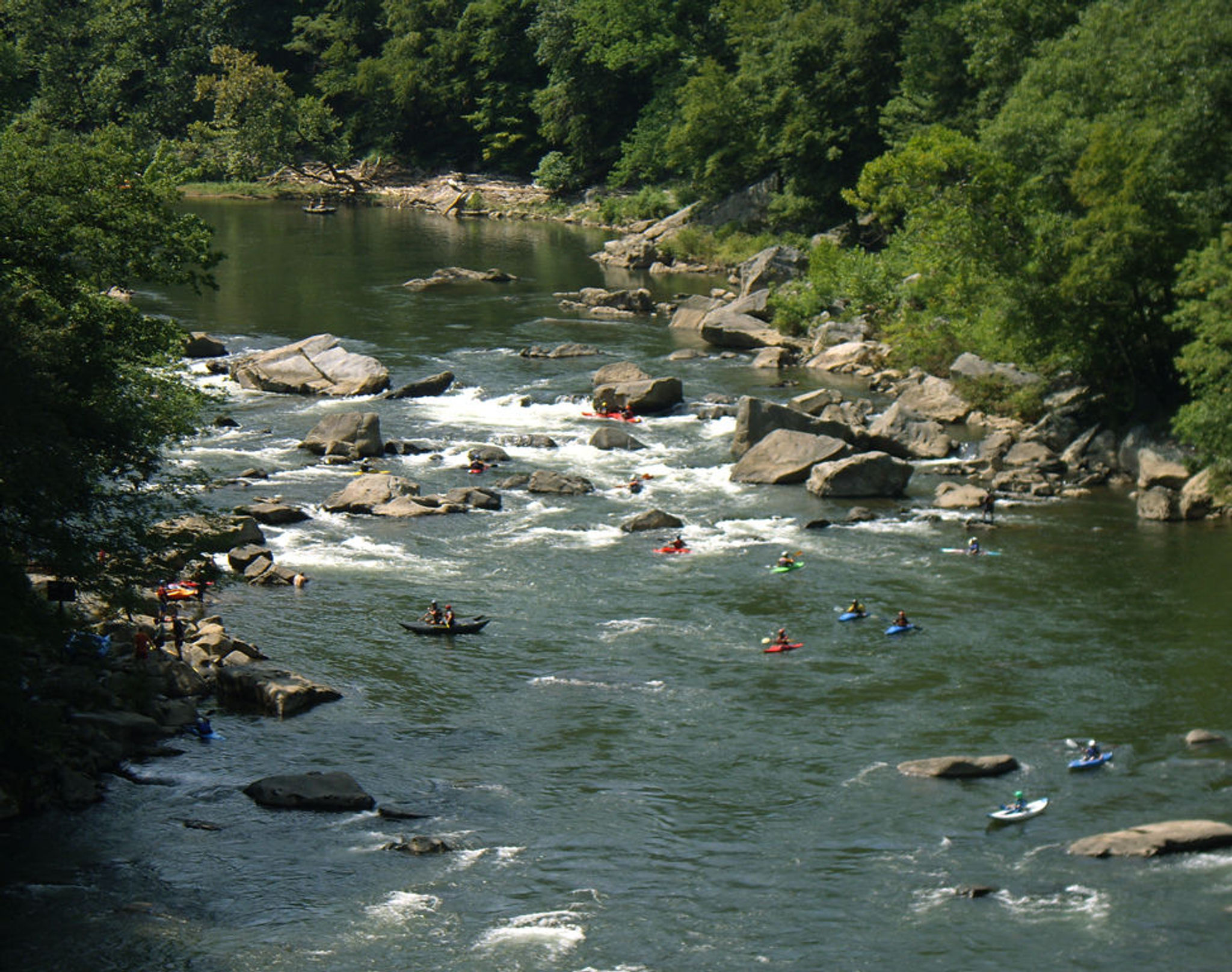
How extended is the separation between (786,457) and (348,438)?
52.4 feet

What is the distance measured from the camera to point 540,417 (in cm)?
5888

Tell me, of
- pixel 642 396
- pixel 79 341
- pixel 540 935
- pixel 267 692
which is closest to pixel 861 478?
pixel 642 396

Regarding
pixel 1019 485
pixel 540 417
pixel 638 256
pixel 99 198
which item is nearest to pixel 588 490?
pixel 540 417

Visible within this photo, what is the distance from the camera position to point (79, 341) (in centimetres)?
2892

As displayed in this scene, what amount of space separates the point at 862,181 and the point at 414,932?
4028 centimetres

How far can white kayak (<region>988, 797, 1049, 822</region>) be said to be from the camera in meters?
27.3

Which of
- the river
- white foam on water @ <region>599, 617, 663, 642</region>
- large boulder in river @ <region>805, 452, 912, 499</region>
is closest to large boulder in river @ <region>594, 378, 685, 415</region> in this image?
the river

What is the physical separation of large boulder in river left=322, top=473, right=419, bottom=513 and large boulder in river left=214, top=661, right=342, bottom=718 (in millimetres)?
13020

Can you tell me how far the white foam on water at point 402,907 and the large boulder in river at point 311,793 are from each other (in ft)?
12.1

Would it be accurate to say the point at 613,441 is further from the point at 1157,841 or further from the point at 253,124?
the point at 253,124

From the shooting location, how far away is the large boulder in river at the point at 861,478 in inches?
1900

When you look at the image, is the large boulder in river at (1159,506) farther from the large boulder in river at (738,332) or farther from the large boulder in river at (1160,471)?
the large boulder in river at (738,332)

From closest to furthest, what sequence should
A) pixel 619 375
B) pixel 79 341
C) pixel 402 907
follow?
pixel 402 907 < pixel 79 341 < pixel 619 375

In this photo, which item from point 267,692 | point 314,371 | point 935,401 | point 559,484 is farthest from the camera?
point 314,371
